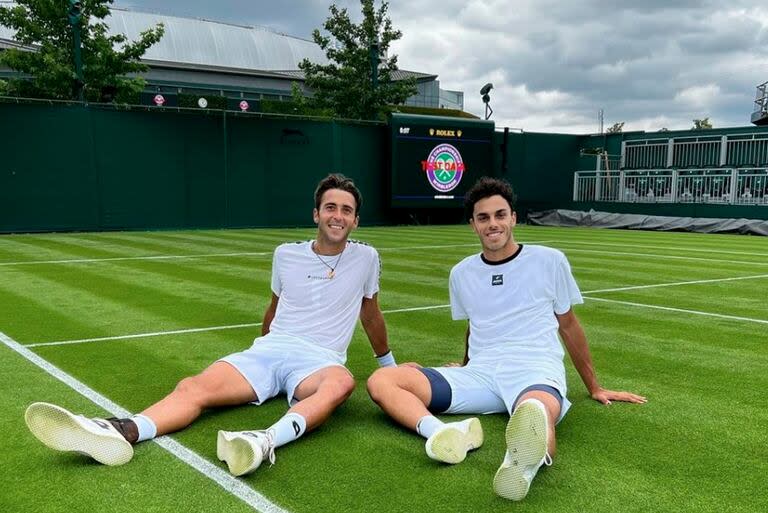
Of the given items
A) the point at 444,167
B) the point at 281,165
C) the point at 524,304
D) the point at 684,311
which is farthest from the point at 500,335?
the point at 444,167

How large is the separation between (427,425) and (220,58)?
244 feet

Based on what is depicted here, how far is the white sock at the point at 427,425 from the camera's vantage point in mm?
3783

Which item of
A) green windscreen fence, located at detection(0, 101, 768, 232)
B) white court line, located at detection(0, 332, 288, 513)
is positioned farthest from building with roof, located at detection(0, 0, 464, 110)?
white court line, located at detection(0, 332, 288, 513)

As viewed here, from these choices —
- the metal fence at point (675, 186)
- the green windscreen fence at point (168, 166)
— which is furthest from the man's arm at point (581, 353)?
the metal fence at point (675, 186)

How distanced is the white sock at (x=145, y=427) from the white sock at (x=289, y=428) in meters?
0.69

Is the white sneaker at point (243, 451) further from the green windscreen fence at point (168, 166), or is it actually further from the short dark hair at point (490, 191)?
the green windscreen fence at point (168, 166)

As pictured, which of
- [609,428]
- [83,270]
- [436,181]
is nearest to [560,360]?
[609,428]

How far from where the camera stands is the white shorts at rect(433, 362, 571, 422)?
13.2ft

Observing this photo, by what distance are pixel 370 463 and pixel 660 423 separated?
1.90 m

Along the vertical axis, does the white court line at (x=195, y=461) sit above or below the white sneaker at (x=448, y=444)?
below

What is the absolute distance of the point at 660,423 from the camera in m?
4.36

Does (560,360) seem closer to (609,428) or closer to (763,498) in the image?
(609,428)

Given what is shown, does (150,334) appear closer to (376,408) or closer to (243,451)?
(376,408)

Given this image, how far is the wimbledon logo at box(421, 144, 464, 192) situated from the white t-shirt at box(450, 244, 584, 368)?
76.4ft
